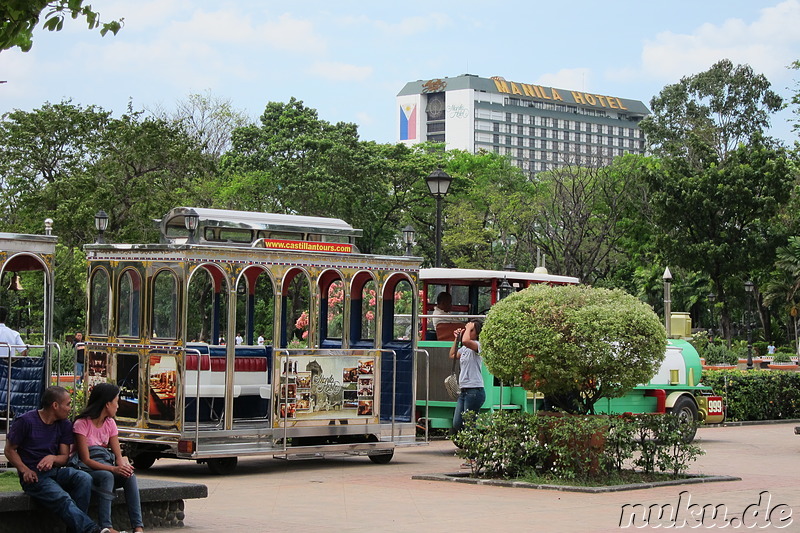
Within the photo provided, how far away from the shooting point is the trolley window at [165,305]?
46.2 ft

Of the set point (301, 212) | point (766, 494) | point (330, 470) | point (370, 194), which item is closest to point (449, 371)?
point (330, 470)

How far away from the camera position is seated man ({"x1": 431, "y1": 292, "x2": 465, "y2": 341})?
18625 millimetres

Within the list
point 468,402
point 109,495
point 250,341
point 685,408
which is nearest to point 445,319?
point 468,402

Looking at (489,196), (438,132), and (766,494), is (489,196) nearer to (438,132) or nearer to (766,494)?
(766,494)

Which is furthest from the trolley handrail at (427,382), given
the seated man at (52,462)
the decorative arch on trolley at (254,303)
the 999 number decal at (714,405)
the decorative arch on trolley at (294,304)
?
the seated man at (52,462)

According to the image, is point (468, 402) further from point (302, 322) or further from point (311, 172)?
point (311, 172)

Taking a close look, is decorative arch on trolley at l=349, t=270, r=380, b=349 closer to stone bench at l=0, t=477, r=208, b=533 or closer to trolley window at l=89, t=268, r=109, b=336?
trolley window at l=89, t=268, r=109, b=336

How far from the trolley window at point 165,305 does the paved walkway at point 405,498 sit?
176 cm

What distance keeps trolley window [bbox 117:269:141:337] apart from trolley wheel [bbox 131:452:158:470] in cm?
155

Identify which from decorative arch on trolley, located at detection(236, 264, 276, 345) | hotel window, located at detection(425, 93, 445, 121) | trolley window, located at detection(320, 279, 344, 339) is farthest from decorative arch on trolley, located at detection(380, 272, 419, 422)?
hotel window, located at detection(425, 93, 445, 121)

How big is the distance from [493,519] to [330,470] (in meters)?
5.07

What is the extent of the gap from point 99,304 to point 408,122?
173755 millimetres

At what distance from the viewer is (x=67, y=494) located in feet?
29.1

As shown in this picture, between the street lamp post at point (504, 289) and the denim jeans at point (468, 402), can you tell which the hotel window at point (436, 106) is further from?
the denim jeans at point (468, 402)
